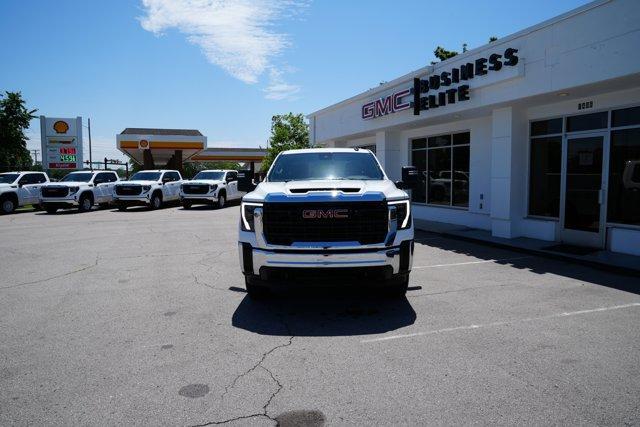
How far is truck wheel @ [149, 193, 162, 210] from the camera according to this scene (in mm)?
22625

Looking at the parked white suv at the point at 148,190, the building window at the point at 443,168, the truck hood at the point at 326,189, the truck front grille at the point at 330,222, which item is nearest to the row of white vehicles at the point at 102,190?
the parked white suv at the point at 148,190

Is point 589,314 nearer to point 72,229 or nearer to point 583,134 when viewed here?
point 583,134

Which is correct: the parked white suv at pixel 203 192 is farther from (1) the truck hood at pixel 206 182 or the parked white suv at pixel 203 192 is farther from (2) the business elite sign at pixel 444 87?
(2) the business elite sign at pixel 444 87

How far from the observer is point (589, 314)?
5523 mm

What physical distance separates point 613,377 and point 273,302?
3.86m

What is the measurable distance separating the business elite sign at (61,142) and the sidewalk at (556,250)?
3250 cm

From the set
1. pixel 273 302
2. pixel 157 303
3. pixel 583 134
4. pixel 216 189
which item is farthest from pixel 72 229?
pixel 583 134

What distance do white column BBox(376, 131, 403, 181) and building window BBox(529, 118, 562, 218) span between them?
21.1 feet

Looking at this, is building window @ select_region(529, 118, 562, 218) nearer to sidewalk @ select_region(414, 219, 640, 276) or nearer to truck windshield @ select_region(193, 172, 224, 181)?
sidewalk @ select_region(414, 219, 640, 276)

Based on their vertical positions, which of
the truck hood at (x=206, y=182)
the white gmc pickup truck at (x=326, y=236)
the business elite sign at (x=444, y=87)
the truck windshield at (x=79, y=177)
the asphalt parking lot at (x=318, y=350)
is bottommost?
the asphalt parking lot at (x=318, y=350)

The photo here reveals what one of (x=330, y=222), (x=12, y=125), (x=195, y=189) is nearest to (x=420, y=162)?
(x=195, y=189)

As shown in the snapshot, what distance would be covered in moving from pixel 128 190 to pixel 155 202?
1.44m

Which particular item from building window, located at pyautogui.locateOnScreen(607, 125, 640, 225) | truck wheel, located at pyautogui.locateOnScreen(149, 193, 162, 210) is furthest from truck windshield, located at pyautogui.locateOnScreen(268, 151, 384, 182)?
truck wheel, located at pyautogui.locateOnScreen(149, 193, 162, 210)

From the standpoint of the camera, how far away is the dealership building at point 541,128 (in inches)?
344
